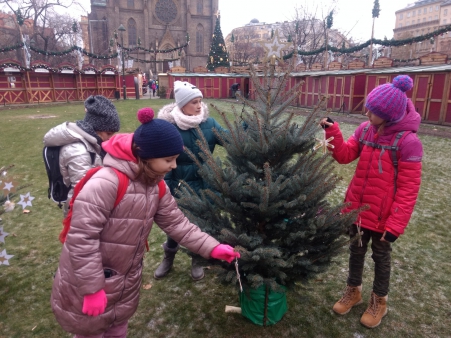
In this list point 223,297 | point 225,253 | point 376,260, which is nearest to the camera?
point 225,253

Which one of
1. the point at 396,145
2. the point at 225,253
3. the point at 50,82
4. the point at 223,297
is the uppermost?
the point at 50,82

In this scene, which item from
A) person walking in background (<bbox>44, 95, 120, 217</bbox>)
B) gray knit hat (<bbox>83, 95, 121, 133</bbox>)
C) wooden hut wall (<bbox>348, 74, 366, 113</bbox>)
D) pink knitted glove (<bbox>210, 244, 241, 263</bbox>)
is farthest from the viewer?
wooden hut wall (<bbox>348, 74, 366, 113</bbox>)

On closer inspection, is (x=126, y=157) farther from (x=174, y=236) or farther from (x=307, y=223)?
(x=307, y=223)

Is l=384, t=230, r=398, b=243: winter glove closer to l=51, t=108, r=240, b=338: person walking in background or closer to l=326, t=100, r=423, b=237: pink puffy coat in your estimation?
l=326, t=100, r=423, b=237: pink puffy coat

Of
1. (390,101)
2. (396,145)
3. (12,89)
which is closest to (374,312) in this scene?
(396,145)

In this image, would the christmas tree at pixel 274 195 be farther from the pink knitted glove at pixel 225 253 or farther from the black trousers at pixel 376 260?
the black trousers at pixel 376 260

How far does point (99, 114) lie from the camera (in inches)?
105

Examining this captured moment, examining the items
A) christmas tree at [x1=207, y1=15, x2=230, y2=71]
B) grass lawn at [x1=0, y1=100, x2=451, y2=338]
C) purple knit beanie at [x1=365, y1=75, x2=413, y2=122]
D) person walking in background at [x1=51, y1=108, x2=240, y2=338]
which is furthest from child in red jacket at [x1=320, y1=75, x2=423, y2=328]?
christmas tree at [x1=207, y1=15, x2=230, y2=71]

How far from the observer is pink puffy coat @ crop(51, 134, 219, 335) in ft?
5.57

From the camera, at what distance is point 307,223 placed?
93.1 inches

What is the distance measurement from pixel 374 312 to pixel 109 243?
2.38 m

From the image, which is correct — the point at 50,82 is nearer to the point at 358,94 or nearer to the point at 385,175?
the point at 358,94

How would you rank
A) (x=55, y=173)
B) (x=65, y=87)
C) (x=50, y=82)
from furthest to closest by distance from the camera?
(x=65, y=87)
(x=50, y=82)
(x=55, y=173)

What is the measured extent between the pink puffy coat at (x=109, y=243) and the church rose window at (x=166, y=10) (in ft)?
216
